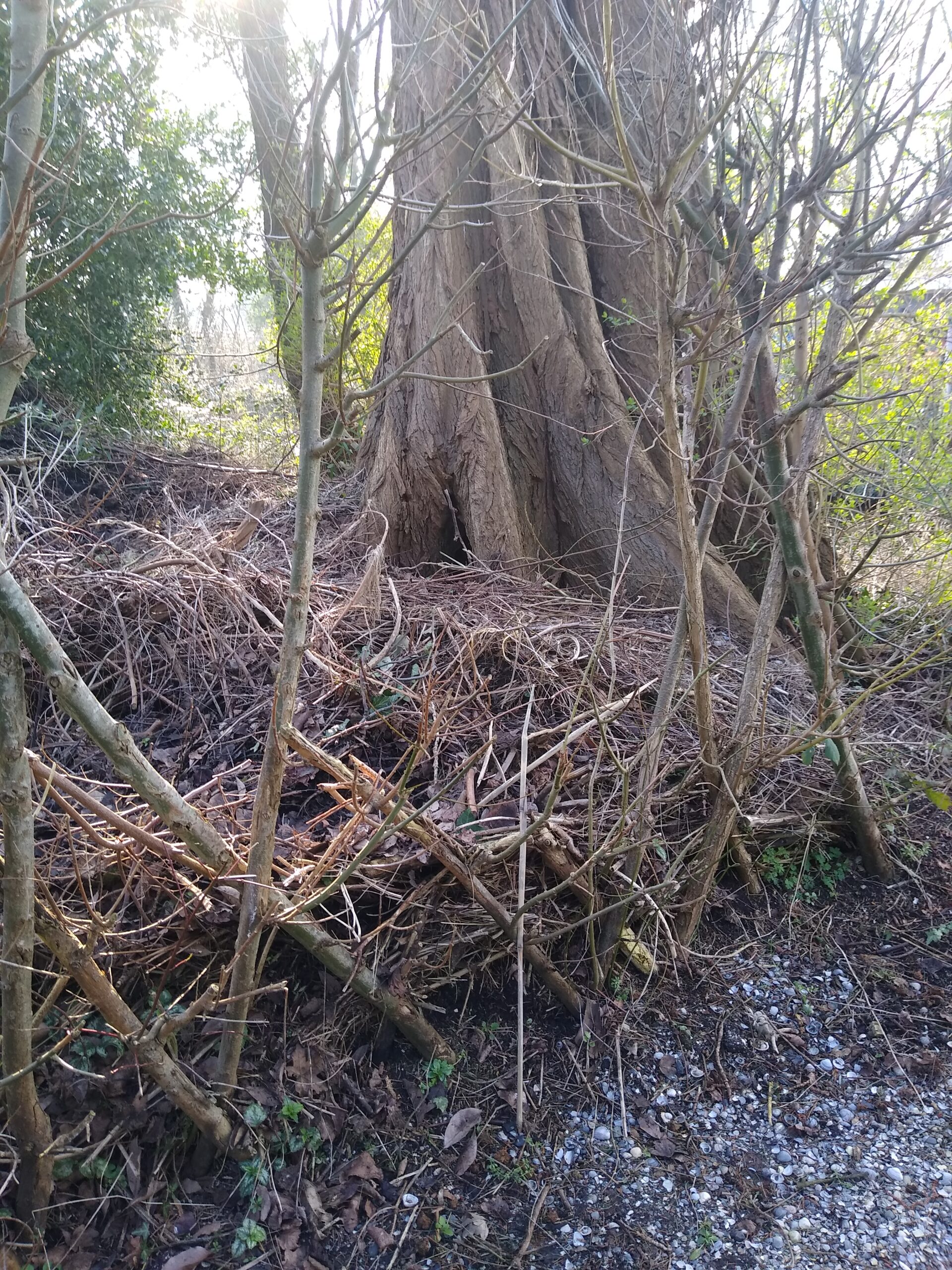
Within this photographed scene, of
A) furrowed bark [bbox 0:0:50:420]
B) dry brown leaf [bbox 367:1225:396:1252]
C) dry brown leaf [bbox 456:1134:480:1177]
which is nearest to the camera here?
furrowed bark [bbox 0:0:50:420]

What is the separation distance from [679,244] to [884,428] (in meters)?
2.56

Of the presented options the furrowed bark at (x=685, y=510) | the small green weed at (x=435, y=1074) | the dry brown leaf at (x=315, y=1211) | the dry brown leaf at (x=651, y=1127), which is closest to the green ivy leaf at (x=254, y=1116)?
the dry brown leaf at (x=315, y=1211)

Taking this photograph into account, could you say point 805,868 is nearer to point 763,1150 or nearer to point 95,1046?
point 763,1150

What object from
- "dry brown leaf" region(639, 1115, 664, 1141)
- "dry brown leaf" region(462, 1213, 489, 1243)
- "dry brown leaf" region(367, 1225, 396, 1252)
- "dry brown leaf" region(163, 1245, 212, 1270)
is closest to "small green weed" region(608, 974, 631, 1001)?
"dry brown leaf" region(639, 1115, 664, 1141)

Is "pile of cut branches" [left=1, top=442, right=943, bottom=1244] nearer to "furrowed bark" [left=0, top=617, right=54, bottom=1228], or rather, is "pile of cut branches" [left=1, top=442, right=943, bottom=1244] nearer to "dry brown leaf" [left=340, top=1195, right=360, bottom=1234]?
"furrowed bark" [left=0, top=617, right=54, bottom=1228]

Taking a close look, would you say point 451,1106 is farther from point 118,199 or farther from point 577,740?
point 118,199

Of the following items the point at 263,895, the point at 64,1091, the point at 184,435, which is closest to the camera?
the point at 263,895

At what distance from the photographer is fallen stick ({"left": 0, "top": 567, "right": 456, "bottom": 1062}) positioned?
56.7 inches

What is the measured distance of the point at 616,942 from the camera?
2428mm

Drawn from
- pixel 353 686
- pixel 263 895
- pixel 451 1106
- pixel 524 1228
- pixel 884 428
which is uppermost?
pixel 884 428

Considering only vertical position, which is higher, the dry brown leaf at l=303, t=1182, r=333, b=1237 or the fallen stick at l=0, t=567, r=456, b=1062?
the fallen stick at l=0, t=567, r=456, b=1062

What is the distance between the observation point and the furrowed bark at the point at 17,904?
4.85ft

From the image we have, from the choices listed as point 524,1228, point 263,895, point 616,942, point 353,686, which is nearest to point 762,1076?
point 616,942

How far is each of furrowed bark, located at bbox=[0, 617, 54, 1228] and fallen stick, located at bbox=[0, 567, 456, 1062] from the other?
6cm
